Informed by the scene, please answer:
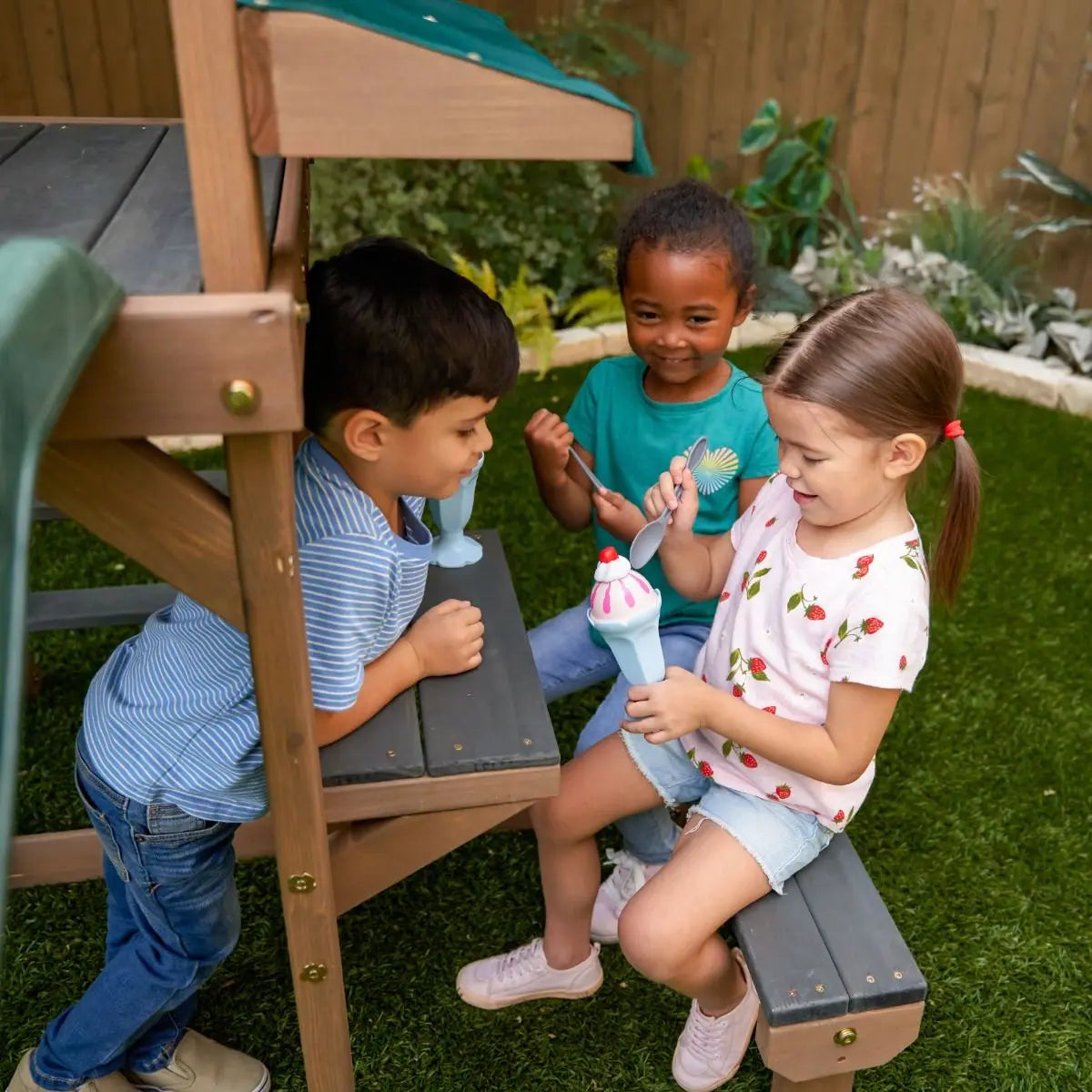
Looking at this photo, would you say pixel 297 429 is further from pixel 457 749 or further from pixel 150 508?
pixel 457 749

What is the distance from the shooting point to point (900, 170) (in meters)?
5.61

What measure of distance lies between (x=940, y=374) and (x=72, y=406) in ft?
3.75

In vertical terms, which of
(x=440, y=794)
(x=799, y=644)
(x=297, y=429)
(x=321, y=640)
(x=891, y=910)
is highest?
(x=297, y=429)

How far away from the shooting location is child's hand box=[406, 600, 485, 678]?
1.64m

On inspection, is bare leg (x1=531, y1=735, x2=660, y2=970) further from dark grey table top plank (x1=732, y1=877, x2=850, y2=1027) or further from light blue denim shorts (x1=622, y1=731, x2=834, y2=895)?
dark grey table top plank (x1=732, y1=877, x2=850, y2=1027)

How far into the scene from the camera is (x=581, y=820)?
186 centimetres

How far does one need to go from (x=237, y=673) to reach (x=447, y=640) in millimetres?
326

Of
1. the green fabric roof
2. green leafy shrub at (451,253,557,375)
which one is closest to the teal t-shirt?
the green fabric roof

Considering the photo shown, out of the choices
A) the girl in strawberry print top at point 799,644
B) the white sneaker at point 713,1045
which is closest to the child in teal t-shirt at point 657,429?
the girl in strawberry print top at point 799,644

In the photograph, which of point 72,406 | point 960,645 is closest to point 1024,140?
point 960,645

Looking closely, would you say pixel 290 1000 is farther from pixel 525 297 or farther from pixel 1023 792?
pixel 525 297

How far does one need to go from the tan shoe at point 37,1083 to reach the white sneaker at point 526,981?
0.62 metres

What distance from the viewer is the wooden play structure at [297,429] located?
96cm

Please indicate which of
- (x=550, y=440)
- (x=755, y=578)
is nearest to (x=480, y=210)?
(x=550, y=440)
